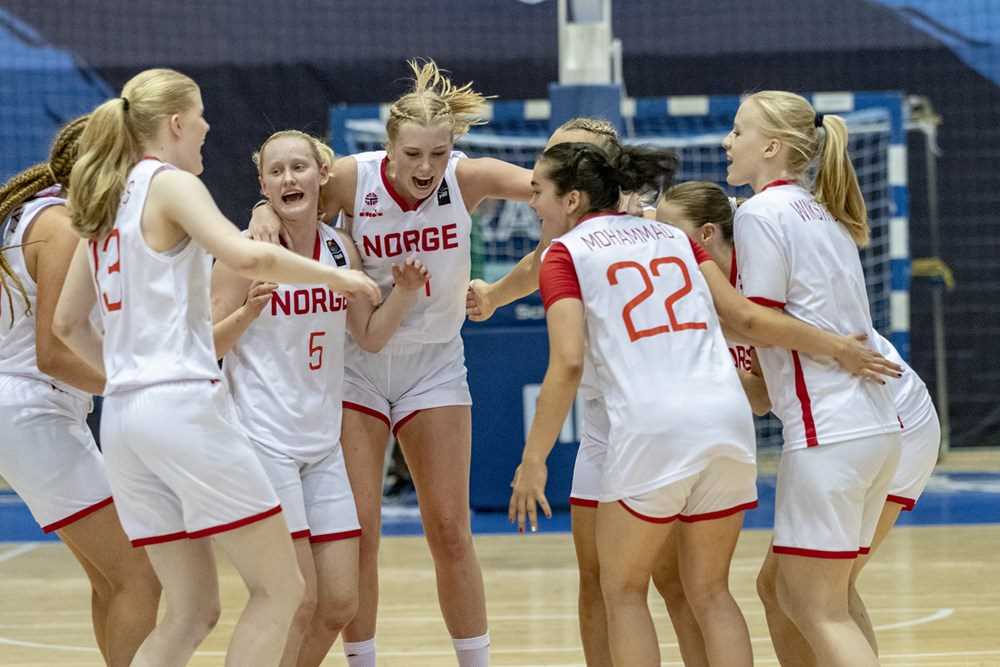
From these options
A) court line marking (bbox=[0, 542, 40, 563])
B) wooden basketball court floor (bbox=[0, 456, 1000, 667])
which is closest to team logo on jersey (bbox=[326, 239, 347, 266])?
wooden basketball court floor (bbox=[0, 456, 1000, 667])

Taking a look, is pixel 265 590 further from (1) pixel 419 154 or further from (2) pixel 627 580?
(1) pixel 419 154

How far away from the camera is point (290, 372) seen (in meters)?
3.38

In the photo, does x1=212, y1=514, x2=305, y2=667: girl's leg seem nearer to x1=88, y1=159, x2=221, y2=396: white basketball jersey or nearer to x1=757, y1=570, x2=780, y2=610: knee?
x1=88, y1=159, x2=221, y2=396: white basketball jersey

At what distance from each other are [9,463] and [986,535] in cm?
551

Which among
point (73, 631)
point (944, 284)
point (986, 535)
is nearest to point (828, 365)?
point (73, 631)

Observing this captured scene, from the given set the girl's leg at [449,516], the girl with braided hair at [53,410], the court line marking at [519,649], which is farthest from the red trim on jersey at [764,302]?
the court line marking at [519,649]

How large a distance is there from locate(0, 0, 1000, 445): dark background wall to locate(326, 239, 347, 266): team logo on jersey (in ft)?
24.8

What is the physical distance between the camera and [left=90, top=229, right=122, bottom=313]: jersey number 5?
9.39 ft

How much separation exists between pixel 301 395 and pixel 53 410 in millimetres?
643

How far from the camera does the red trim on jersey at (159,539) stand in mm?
2918

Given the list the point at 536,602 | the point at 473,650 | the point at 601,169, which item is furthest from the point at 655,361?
the point at 536,602

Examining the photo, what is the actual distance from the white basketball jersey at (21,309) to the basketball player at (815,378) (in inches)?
68.8

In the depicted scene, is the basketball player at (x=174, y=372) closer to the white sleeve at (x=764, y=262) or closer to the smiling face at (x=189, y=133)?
the smiling face at (x=189, y=133)

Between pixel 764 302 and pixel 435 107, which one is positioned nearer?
pixel 764 302
